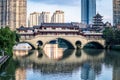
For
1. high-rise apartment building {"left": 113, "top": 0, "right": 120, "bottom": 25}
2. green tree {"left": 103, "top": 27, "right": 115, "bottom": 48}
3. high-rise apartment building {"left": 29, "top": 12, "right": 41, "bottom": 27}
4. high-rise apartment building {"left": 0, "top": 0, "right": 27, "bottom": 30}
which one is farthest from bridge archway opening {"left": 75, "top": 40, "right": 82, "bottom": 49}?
high-rise apartment building {"left": 29, "top": 12, "right": 41, "bottom": 27}

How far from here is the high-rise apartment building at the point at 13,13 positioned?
112 metres

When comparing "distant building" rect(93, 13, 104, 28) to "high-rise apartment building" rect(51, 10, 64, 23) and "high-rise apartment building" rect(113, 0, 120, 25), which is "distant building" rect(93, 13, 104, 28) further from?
"high-rise apartment building" rect(51, 10, 64, 23)

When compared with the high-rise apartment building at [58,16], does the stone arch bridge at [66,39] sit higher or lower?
lower

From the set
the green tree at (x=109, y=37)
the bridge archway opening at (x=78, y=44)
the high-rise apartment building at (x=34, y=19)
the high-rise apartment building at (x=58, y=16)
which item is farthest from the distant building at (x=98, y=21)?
the high-rise apartment building at (x=34, y=19)

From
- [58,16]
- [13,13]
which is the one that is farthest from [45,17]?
[13,13]

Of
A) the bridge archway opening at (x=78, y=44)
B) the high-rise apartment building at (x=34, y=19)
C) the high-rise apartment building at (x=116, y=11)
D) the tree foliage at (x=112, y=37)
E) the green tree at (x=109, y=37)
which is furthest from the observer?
the high-rise apartment building at (x=34, y=19)

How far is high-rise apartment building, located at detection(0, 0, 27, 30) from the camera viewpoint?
4414 inches

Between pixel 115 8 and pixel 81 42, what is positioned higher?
pixel 115 8

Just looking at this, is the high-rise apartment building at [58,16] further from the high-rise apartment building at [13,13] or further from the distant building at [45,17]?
the high-rise apartment building at [13,13]

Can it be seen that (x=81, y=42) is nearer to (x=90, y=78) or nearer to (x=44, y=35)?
(x=44, y=35)

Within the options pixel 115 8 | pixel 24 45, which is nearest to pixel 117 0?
→ pixel 115 8

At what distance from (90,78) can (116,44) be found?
56424 mm

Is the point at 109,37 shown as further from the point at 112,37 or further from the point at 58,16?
the point at 58,16

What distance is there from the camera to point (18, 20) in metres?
115
